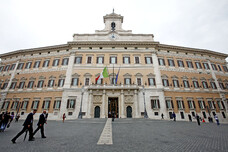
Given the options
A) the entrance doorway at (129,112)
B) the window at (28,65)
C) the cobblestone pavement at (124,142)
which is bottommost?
the cobblestone pavement at (124,142)

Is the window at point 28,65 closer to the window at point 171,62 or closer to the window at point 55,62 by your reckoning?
the window at point 55,62

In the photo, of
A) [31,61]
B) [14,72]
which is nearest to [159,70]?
[31,61]

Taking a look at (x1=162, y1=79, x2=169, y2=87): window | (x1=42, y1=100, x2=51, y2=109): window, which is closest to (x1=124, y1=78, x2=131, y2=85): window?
(x1=162, y1=79, x2=169, y2=87): window

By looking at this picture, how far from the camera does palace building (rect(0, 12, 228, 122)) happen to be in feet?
64.4

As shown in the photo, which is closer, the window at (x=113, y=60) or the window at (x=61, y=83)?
the window at (x=61, y=83)

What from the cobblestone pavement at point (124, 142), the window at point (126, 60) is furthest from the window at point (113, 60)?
the cobblestone pavement at point (124, 142)

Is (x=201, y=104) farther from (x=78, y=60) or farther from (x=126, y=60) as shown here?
(x=78, y=60)

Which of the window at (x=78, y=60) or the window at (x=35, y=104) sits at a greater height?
the window at (x=78, y=60)

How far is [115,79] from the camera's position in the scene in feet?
69.9

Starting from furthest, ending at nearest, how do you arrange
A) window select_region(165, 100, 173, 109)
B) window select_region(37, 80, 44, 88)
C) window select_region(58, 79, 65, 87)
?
window select_region(37, 80, 44, 88)
window select_region(58, 79, 65, 87)
window select_region(165, 100, 173, 109)

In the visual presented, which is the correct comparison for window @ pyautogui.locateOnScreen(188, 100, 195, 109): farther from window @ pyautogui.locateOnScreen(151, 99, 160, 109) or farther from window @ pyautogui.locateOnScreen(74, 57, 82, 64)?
window @ pyautogui.locateOnScreen(74, 57, 82, 64)

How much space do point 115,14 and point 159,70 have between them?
793 inches

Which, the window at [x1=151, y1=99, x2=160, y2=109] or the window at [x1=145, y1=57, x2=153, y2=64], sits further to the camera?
the window at [x1=145, y1=57, x2=153, y2=64]

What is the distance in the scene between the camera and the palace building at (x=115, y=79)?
64.4 feet
